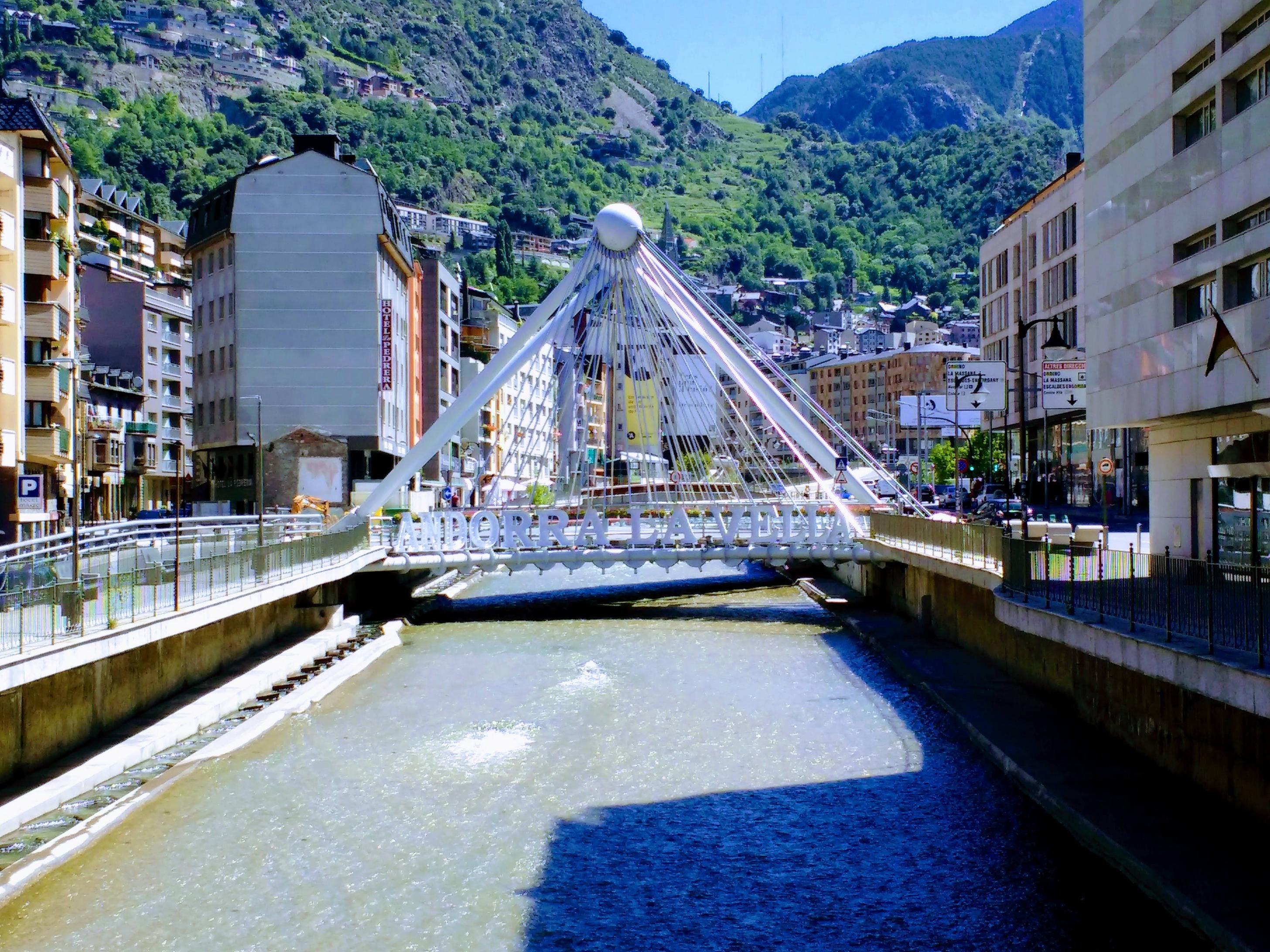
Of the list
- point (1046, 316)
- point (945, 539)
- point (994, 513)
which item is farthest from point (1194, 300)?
point (1046, 316)

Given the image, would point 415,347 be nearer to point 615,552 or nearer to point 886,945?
point 615,552

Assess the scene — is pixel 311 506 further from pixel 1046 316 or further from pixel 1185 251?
pixel 1185 251

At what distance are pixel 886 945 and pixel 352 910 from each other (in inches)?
247

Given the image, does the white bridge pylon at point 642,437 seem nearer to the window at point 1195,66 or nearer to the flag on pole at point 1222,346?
the window at point 1195,66

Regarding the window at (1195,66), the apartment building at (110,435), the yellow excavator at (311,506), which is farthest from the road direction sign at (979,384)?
the apartment building at (110,435)

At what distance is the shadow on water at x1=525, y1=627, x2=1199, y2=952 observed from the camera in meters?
15.9

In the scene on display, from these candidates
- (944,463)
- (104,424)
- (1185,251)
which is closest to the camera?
(1185,251)

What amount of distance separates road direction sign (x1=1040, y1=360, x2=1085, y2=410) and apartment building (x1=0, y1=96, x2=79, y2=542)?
27877 millimetres

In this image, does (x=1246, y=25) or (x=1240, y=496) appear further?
(x=1240, y=496)

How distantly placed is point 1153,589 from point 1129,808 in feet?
9.68

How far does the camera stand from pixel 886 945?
15734 millimetres

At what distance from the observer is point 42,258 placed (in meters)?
45.2

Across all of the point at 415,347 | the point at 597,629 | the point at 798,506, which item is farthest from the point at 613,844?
the point at 415,347

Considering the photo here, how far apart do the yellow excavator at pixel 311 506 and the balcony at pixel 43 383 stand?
11.0 metres
